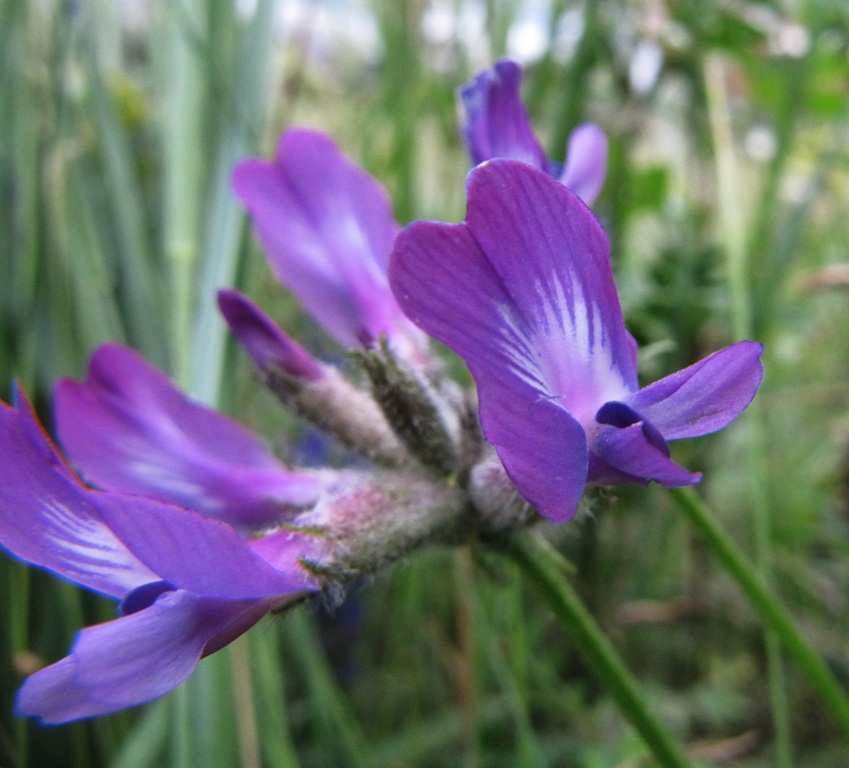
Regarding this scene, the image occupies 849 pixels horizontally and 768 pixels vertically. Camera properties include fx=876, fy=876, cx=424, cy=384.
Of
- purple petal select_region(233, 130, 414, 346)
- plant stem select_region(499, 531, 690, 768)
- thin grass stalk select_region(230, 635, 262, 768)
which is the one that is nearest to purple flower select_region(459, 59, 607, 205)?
purple petal select_region(233, 130, 414, 346)

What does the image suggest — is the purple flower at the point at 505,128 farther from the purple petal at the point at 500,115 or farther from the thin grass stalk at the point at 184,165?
the thin grass stalk at the point at 184,165

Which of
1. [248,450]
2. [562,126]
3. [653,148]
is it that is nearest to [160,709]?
[248,450]

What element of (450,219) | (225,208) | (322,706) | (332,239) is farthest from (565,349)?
(450,219)

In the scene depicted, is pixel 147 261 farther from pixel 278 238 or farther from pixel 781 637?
pixel 781 637

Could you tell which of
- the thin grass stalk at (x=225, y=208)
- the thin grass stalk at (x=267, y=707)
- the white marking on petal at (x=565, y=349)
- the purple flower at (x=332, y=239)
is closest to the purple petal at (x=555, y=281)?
the white marking on petal at (x=565, y=349)

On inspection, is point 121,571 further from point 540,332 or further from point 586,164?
point 586,164

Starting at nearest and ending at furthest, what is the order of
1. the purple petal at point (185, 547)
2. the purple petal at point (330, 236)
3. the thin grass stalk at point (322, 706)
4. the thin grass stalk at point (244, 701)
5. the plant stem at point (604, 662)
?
the purple petal at point (185, 547) → the plant stem at point (604, 662) → the purple petal at point (330, 236) → the thin grass stalk at point (244, 701) → the thin grass stalk at point (322, 706)

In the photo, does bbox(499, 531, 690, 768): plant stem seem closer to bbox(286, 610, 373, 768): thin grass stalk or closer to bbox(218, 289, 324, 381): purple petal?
bbox(218, 289, 324, 381): purple petal
